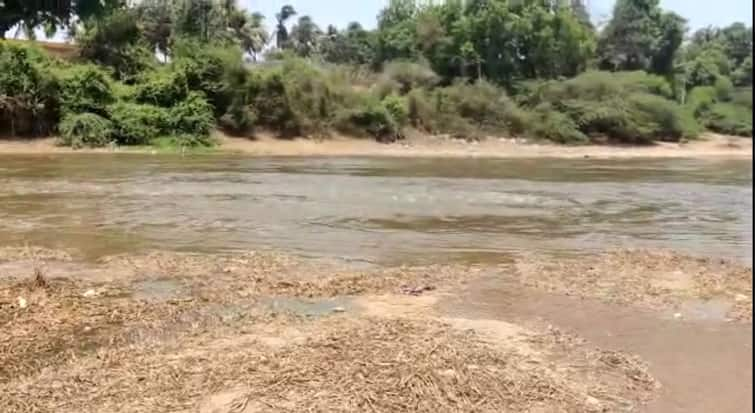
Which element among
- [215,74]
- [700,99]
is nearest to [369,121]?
[215,74]

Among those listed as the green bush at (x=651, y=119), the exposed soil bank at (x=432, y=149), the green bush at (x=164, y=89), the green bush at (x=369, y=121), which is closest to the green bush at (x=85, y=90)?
the green bush at (x=164, y=89)

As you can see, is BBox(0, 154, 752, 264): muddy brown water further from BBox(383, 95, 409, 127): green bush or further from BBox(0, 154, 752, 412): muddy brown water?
BBox(383, 95, 409, 127): green bush

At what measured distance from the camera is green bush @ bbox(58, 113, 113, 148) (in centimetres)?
2889

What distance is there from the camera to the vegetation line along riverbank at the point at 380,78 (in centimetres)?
3059

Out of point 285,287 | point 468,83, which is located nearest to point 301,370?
point 285,287

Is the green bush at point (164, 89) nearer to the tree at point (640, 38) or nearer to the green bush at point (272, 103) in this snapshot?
the green bush at point (272, 103)

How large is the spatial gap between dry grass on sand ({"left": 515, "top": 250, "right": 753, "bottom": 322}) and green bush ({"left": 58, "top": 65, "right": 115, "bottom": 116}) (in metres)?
25.5

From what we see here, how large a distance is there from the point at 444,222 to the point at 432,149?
2359 cm

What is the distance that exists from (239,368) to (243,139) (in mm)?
29496

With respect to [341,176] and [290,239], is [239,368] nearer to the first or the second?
[290,239]

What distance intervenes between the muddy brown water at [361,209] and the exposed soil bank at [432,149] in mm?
4321

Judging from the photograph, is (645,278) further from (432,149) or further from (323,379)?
(432,149)

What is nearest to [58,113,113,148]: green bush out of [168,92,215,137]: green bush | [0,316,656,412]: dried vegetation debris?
[168,92,215,137]: green bush

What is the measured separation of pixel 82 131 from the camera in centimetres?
2906
